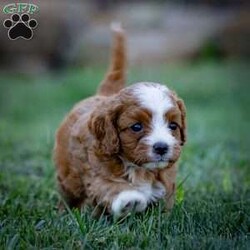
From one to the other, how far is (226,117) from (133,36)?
6890mm

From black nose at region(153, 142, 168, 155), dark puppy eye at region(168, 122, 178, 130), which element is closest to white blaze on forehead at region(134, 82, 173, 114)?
dark puppy eye at region(168, 122, 178, 130)

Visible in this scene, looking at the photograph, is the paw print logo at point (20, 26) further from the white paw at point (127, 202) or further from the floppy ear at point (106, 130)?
the white paw at point (127, 202)

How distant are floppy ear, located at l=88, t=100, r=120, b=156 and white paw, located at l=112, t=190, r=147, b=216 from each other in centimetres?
27

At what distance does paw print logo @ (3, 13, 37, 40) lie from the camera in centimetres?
591

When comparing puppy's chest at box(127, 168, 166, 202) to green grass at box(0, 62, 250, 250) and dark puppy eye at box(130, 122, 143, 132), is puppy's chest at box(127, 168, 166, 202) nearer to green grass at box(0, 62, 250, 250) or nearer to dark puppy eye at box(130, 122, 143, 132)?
green grass at box(0, 62, 250, 250)

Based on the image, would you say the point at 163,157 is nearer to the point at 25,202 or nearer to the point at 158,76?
Answer: the point at 25,202

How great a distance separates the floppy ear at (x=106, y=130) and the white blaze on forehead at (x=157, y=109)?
0.72ft

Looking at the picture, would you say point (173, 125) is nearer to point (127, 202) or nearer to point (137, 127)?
point (137, 127)

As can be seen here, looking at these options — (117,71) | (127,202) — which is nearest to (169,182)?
(127,202)

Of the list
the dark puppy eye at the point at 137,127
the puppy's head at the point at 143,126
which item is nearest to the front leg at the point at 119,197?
the puppy's head at the point at 143,126

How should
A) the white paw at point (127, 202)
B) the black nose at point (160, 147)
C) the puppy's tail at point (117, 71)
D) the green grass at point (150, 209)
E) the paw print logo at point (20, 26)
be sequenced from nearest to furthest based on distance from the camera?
the green grass at point (150, 209) → the black nose at point (160, 147) → the white paw at point (127, 202) → the paw print logo at point (20, 26) → the puppy's tail at point (117, 71)

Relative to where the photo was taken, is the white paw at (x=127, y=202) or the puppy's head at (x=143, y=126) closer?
the puppy's head at (x=143, y=126)

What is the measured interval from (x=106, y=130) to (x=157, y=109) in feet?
1.28

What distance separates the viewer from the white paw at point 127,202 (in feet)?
17.6
